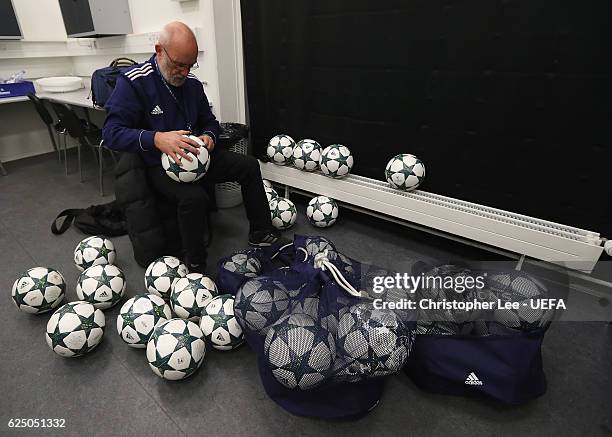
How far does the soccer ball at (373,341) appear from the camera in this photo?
1.06 metres

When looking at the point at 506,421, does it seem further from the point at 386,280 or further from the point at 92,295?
the point at 92,295

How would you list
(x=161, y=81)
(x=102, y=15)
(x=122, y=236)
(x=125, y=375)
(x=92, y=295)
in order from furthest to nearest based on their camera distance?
(x=102, y=15), (x=122, y=236), (x=161, y=81), (x=92, y=295), (x=125, y=375)

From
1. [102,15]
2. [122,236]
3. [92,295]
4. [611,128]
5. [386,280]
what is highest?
[102,15]

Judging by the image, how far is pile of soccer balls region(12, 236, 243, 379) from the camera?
4.06 ft

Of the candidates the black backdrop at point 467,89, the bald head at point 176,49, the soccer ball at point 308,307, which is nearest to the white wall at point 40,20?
the black backdrop at point 467,89

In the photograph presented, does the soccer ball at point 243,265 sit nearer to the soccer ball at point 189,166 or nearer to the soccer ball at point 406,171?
the soccer ball at point 189,166

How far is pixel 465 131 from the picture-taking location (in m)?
1.88

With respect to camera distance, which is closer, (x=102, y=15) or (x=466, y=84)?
(x=466, y=84)

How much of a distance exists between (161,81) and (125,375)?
1.34 m

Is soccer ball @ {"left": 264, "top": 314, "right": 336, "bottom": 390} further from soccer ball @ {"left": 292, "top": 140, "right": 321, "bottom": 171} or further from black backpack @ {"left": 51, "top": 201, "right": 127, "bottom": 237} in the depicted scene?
black backpack @ {"left": 51, "top": 201, "right": 127, "bottom": 237}

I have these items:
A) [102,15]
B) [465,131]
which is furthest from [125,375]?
[102,15]

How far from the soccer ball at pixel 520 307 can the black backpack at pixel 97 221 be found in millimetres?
2133

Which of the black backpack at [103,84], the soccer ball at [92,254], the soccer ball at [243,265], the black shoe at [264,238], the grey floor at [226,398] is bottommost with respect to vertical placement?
the grey floor at [226,398]

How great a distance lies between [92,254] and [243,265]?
82cm
